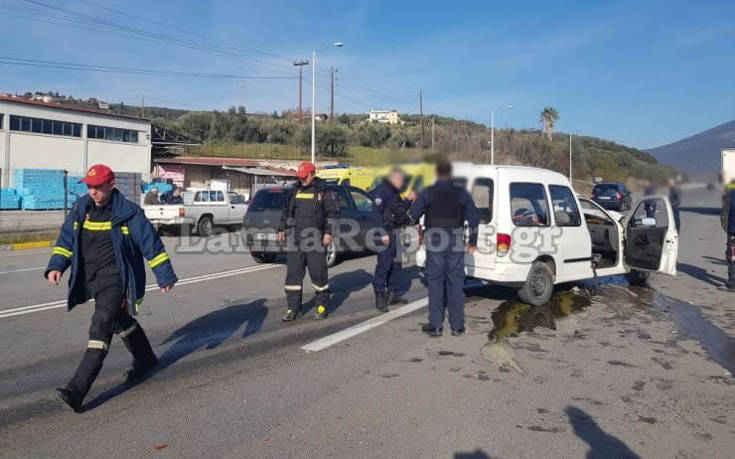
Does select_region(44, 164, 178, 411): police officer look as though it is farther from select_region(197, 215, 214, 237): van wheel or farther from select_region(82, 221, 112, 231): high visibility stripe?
select_region(197, 215, 214, 237): van wheel

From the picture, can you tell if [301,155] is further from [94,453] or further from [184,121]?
[94,453]

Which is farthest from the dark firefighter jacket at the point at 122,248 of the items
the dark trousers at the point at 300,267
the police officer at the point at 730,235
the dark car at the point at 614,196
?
the police officer at the point at 730,235

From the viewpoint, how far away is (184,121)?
64.0 m

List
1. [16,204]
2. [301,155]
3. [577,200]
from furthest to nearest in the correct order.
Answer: [301,155]
[16,204]
[577,200]

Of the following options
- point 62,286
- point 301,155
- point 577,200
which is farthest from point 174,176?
point 577,200

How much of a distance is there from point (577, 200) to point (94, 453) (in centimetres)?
694

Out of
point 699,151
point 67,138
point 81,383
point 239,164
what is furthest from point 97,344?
point 67,138

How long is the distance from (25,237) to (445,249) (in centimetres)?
1582

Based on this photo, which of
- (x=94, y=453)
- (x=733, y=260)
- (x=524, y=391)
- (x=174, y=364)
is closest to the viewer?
(x=94, y=453)

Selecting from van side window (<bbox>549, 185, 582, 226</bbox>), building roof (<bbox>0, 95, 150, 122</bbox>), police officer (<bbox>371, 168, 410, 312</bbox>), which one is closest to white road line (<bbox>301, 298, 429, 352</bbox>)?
police officer (<bbox>371, 168, 410, 312</bbox>)

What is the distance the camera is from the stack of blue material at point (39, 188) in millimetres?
33281

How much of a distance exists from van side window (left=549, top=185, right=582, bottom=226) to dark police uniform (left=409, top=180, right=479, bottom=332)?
2306mm

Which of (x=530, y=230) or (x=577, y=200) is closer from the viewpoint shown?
(x=530, y=230)

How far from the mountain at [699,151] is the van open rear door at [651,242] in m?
4.25
